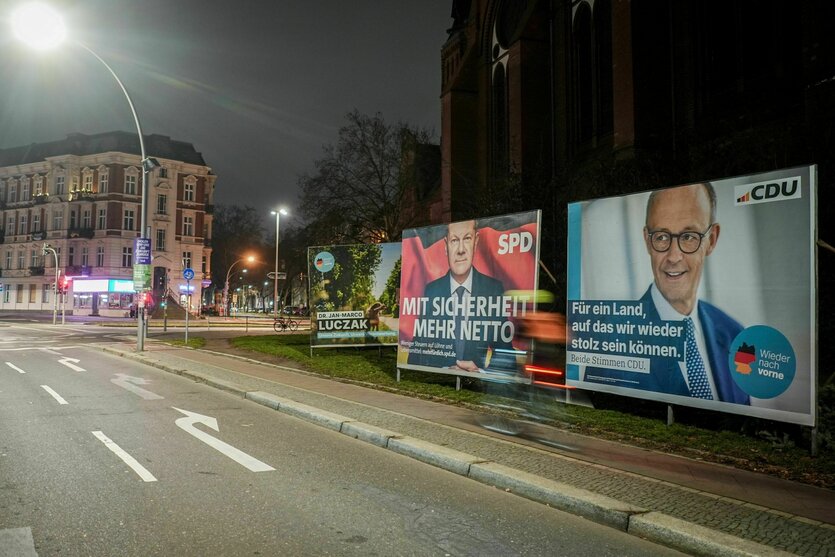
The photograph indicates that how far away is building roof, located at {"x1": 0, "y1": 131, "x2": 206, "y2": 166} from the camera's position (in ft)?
225

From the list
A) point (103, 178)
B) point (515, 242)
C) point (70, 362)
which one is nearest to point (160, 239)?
point (103, 178)

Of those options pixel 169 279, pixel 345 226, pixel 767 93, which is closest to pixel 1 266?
pixel 169 279

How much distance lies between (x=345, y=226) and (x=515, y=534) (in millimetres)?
24611

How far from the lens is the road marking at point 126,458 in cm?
597

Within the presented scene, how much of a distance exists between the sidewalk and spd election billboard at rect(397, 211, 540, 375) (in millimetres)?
1533

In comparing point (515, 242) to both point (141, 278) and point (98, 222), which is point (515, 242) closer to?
point (141, 278)

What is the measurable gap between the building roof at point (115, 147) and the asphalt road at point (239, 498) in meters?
65.6

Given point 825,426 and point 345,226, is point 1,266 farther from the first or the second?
point 825,426

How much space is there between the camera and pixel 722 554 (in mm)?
4344

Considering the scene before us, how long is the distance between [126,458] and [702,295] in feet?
23.3

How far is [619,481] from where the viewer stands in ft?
19.2

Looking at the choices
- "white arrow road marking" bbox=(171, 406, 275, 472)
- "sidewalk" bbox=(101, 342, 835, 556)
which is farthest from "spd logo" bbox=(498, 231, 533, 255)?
"white arrow road marking" bbox=(171, 406, 275, 472)

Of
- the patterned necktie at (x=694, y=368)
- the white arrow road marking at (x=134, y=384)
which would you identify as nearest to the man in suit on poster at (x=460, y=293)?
the patterned necktie at (x=694, y=368)

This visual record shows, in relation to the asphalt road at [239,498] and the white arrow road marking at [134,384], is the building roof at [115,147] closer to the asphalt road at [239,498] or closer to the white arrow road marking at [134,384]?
the white arrow road marking at [134,384]
